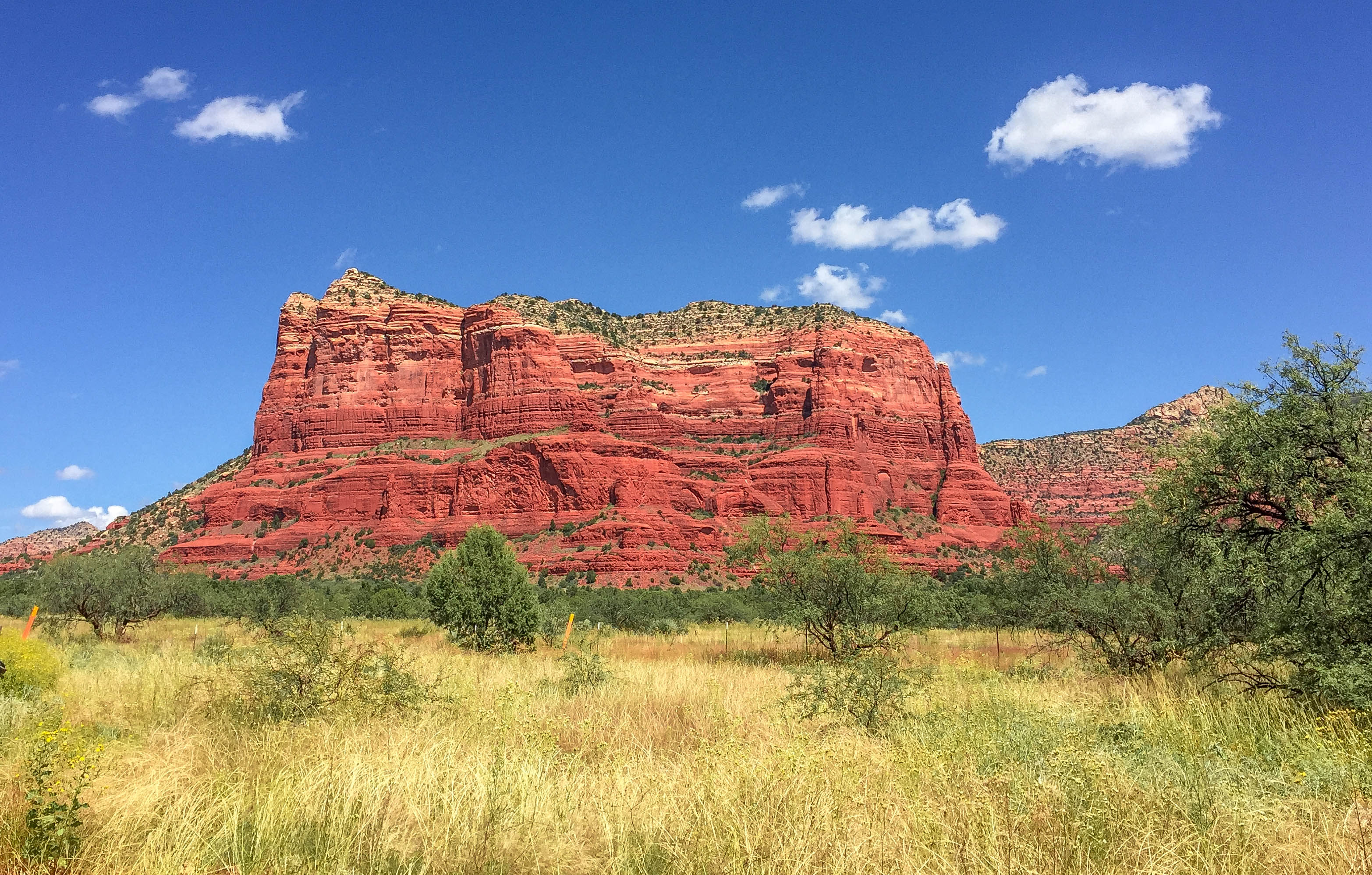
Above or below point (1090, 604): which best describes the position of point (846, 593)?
above

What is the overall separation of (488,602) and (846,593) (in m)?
10.1

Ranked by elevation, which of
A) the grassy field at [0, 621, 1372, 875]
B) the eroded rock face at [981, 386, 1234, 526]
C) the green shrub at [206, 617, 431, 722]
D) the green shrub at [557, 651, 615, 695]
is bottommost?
the green shrub at [557, 651, 615, 695]

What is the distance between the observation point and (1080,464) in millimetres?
122688

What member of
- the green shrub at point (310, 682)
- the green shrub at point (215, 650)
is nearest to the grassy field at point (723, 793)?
the green shrub at point (310, 682)

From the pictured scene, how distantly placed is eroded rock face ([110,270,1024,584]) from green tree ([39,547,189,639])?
4280cm

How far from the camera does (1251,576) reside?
9625 millimetres

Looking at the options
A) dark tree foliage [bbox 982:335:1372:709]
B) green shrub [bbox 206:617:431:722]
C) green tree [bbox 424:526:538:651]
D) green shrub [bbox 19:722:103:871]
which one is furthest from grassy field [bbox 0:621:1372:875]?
green tree [bbox 424:526:538:651]

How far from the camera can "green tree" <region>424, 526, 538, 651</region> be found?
21047 millimetres

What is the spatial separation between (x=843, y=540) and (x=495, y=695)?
1245 cm

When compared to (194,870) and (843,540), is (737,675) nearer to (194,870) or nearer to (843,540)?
(843,540)

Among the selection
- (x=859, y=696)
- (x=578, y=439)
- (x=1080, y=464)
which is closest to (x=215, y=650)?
(x=859, y=696)

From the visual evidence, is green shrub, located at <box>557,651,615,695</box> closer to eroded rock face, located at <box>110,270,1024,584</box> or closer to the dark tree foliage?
the dark tree foliage

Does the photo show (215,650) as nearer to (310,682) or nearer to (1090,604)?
(310,682)

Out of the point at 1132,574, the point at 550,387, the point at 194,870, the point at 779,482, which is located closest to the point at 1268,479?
the point at 1132,574
